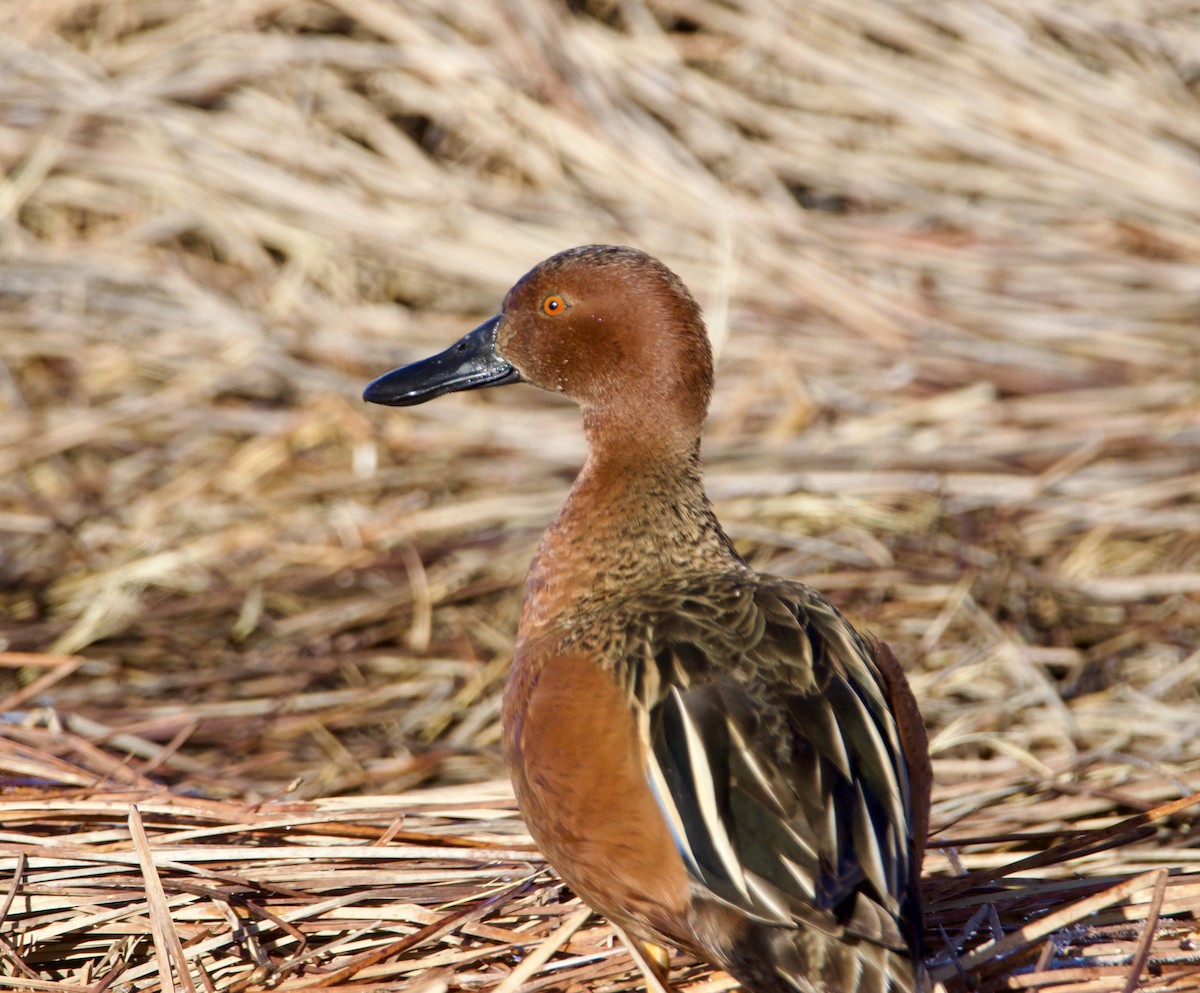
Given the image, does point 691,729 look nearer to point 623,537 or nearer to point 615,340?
point 623,537

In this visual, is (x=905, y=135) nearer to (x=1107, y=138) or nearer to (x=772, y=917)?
(x=1107, y=138)

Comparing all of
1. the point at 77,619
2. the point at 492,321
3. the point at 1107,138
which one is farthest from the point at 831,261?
the point at 77,619

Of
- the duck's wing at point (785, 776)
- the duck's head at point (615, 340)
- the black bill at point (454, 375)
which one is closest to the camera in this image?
the duck's wing at point (785, 776)

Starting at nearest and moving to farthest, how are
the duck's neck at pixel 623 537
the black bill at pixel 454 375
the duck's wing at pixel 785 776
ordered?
the duck's wing at pixel 785 776, the duck's neck at pixel 623 537, the black bill at pixel 454 375

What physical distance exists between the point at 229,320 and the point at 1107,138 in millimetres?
3742

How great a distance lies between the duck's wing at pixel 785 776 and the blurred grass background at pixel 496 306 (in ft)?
5.17

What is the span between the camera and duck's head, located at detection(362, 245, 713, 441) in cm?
335

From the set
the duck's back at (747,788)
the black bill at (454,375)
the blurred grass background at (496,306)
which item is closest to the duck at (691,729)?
the duck's back at (747,788)

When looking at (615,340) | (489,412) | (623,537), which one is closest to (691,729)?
(623,537)

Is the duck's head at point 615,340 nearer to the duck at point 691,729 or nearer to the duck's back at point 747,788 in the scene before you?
the duck at point 691,729

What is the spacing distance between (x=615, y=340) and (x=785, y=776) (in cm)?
127

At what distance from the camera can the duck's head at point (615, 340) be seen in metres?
3.35

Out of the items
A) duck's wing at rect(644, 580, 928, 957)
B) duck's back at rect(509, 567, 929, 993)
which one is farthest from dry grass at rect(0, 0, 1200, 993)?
duck's wing at rect(644, 580, 928, 957)

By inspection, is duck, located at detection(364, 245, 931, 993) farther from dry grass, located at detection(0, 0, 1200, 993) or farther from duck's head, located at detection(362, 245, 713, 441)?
dry grass, located at detection(0, 0, 1200, 993)
